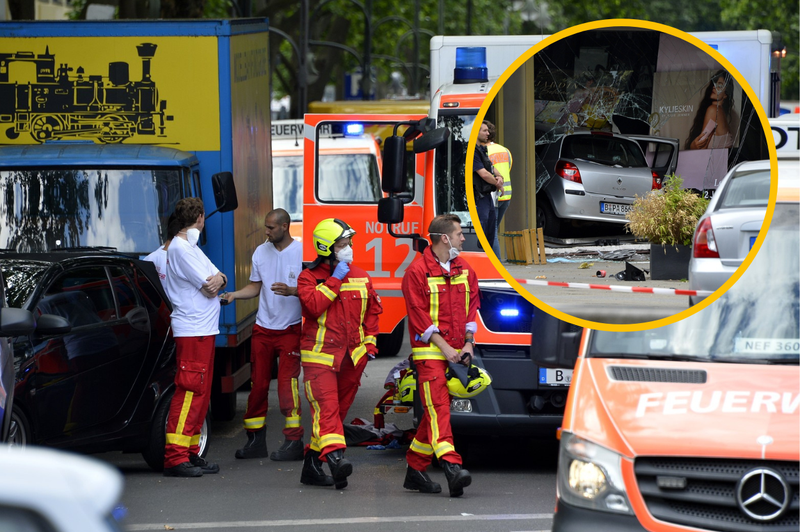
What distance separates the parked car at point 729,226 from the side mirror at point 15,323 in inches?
120

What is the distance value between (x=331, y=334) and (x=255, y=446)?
155 centimetres

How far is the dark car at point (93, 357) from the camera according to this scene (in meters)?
7.02

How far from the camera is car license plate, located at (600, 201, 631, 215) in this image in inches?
177

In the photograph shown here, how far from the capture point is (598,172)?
14.4 ft

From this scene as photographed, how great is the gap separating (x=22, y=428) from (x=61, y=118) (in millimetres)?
3451

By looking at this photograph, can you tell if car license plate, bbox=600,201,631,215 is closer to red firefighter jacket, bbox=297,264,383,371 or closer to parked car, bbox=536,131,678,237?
parked car, bbox=536,131,678,237

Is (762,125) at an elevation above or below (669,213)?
above

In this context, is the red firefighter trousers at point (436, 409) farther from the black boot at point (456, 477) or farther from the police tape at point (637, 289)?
the police tape at point (637, 289)

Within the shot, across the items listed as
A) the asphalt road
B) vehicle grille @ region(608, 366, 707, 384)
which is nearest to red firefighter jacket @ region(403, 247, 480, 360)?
the asphalt road

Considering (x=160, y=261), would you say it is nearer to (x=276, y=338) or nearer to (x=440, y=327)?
(x=276, y=338)

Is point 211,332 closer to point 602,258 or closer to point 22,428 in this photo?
point 22,428

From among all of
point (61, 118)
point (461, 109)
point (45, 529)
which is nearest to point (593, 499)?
point (45, 529)

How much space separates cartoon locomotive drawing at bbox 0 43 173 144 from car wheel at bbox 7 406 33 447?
3.26 meters

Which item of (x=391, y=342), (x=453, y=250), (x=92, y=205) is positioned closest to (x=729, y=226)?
(x=453, y=250)
